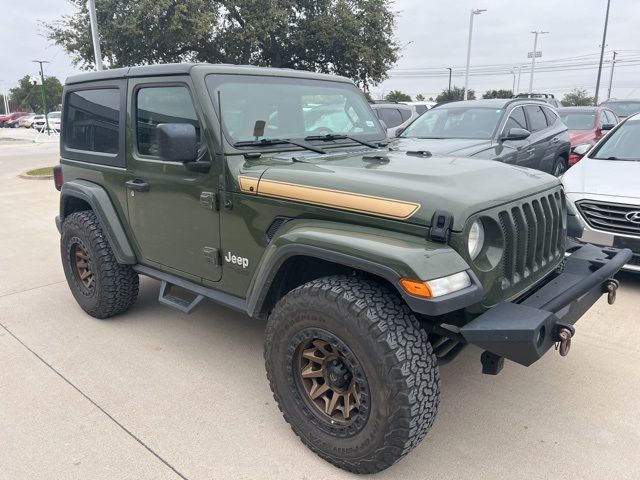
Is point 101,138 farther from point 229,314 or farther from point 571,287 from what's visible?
point 571,287

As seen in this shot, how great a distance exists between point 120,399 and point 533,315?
238cm

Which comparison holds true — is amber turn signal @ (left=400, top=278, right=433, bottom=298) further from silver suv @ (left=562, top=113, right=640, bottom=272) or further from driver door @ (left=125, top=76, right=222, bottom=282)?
silver suv @ (left=562, top=113, right=640, bottom=272)

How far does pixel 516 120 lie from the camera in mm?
7184

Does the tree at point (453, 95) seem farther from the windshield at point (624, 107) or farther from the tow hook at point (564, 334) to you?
the tow hook at point (564, 334)

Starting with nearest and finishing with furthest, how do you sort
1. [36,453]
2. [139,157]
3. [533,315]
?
1. [533,315]
2. [36,453]
3. [139,157]

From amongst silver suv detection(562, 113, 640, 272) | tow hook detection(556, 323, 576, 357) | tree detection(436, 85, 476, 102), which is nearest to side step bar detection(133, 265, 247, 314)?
tow hook detection(556, 323, 576, 357)

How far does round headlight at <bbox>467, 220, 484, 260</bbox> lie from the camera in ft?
7.56

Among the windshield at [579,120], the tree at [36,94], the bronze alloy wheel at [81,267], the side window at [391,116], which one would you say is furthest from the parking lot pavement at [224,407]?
the tree at [36,94]

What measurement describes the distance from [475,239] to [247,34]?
18.5m

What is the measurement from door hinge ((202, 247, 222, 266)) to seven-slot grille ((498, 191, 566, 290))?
1645 mm

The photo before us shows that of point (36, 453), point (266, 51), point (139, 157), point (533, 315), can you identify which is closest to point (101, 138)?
point (139, 157)

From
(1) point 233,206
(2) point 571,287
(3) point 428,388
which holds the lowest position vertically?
(3) point 428,388

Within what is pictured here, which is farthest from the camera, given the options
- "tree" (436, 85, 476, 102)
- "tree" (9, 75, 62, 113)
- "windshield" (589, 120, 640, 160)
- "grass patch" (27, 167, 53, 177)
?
"tree" (9, 75, 62, 113)

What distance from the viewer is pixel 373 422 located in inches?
88.7
